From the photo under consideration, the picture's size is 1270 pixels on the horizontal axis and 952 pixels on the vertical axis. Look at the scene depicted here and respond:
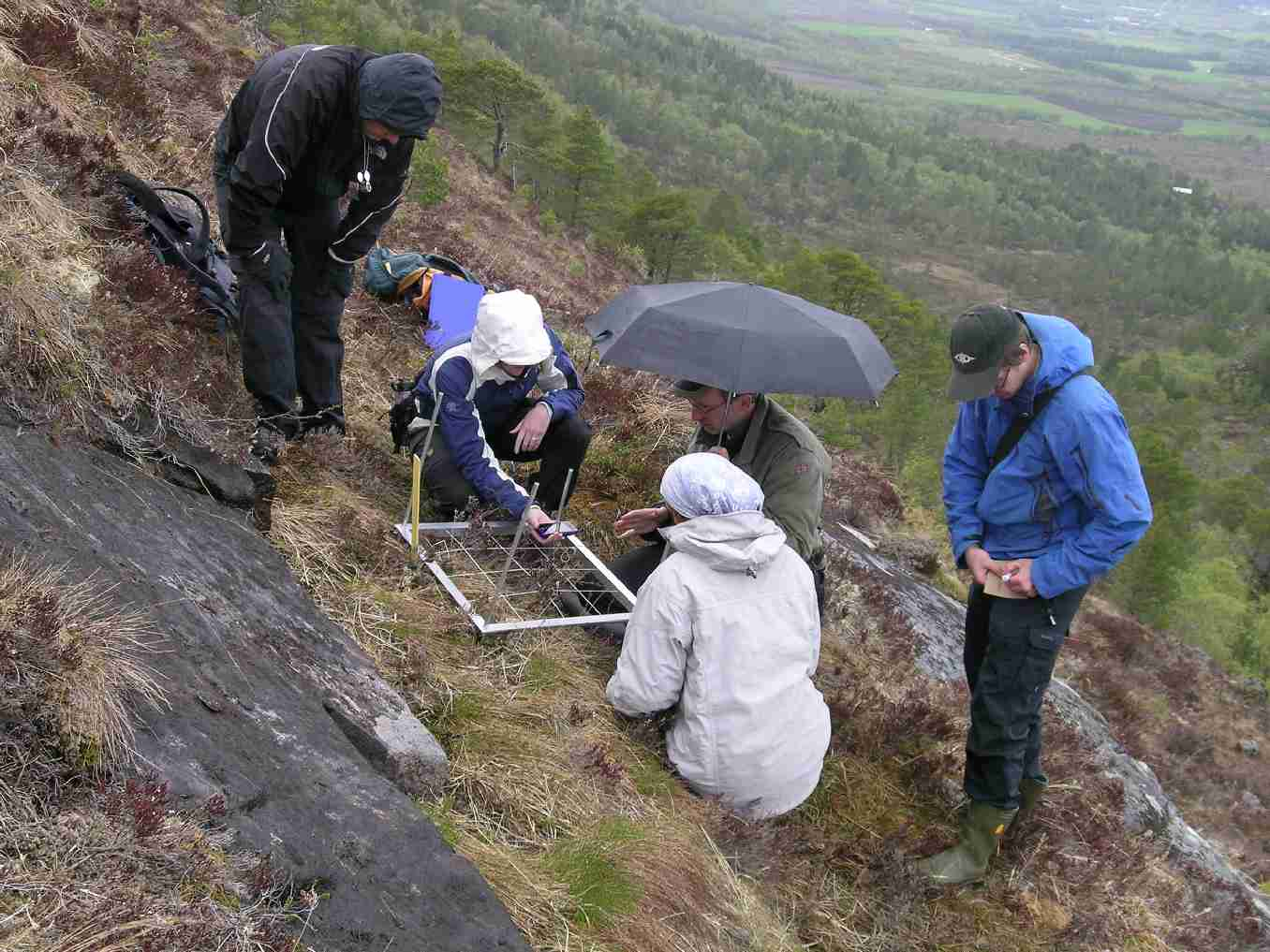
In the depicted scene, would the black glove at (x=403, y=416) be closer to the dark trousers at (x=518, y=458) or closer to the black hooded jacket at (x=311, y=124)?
the dark trousers at (x=518, y=458)

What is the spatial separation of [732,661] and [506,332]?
193 cm

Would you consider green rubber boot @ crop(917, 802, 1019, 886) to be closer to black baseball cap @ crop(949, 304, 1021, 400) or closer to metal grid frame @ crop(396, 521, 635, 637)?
metal grid frame @ crop(396, 521, 635, 637)

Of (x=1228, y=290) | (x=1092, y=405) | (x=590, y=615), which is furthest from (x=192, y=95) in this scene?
(x=1228, y=290)

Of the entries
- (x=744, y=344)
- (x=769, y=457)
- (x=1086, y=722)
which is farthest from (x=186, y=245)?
(x=1086, y=722)

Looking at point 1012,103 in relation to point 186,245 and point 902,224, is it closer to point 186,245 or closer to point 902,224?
point 902,224

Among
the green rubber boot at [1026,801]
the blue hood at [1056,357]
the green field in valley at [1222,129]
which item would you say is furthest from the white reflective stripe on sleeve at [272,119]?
the green field in valley at [1222,129]

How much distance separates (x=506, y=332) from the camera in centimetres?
462

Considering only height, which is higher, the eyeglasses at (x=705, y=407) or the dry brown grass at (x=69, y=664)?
the dry brown grass at (x=69, y=664)

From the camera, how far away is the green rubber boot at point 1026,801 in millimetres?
4332

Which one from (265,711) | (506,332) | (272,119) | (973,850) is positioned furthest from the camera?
(506,332)

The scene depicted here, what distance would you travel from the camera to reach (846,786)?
450 centimetres

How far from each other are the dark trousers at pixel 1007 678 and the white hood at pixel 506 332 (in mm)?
2239

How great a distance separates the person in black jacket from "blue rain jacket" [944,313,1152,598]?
257cm

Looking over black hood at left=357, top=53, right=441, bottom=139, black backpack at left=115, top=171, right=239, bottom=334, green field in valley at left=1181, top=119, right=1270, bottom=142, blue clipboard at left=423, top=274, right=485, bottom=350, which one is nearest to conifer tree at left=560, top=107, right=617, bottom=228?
blue clipboard at left=423, top=274, right=485, bottom=350
